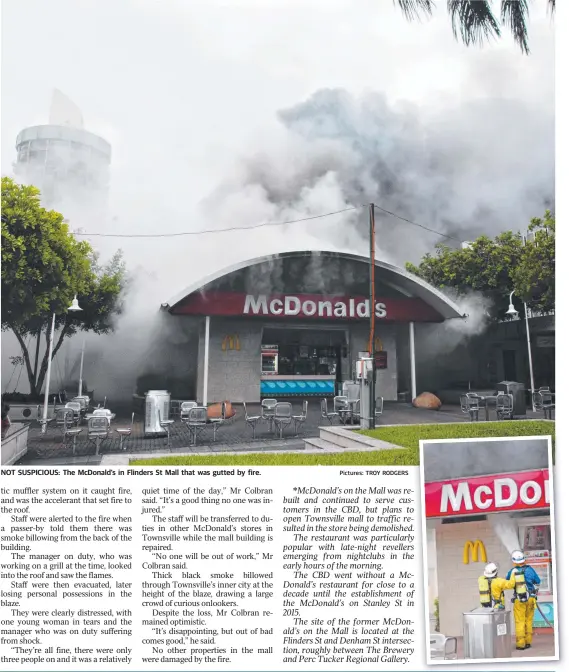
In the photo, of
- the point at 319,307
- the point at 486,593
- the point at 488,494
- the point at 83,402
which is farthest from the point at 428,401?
the point at 83,402

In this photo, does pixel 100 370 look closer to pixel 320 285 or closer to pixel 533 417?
pixel 320 285

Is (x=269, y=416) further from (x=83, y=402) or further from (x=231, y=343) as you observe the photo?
(x=231, y=343)

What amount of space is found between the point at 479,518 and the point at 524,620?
0.99 metres

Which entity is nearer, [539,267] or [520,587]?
[520,587]

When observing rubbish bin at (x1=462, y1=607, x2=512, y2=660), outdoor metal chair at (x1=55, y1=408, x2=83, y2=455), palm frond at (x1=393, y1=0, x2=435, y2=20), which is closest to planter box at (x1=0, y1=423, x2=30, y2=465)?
outdoor metal chair at (x1=55, y1=408, x2=83, y2=455)

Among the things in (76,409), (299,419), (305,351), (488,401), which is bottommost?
(299,419)

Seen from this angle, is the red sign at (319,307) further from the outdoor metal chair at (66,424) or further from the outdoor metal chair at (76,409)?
the outdoor metal chair at (66,424)

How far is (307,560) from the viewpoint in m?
3.94

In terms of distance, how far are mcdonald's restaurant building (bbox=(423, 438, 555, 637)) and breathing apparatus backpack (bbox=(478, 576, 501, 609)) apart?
4cm

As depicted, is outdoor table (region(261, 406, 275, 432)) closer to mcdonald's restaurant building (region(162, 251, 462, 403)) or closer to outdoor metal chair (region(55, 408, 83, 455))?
mcdonald's restaurant building (region(162, 251, 462, 403))

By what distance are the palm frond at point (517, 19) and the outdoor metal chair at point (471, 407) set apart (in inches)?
181

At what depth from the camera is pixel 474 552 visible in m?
3.93

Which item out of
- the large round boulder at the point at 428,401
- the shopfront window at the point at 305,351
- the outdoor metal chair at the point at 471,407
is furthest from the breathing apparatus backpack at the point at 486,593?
the shopfront window at the point at 305,351

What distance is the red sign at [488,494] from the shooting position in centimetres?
400
